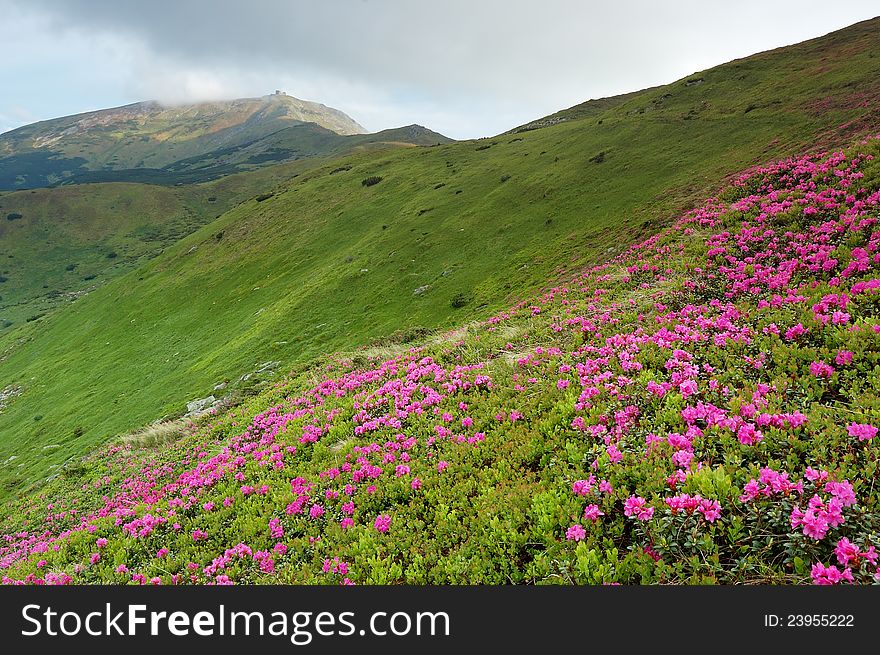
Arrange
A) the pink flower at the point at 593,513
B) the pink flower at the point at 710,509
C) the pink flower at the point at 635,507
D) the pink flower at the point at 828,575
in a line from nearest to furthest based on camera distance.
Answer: the pink flower at the point at 828,575, the pink flower at the point at 710,509, the pink flower at the point at 635,507, the pink flower at the point at 593,513

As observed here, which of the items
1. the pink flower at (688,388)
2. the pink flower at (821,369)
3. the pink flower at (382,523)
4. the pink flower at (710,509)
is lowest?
the pink flower at (382,523)

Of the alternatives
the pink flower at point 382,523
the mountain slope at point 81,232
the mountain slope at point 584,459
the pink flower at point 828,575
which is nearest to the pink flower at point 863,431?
the mountain slope at point 584,459

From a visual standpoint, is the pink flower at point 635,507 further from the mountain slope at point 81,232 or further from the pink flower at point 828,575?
the mountain slope at point 81,232

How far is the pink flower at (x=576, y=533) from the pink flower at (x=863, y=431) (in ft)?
13.7

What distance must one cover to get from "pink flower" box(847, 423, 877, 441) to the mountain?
9906 mm

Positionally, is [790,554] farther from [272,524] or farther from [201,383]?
[201,383]

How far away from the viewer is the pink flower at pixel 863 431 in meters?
5.79

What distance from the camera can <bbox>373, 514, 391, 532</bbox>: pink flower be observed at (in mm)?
7621

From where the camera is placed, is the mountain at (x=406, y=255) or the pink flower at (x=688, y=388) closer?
the pink flower at (x=688, y=388)

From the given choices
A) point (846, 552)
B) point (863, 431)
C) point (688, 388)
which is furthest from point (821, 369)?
point (846, 552)

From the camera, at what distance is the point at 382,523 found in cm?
773

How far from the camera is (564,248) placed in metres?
32.5

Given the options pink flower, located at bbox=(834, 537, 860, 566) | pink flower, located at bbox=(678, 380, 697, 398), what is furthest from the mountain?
pink flower, located at bbox=(834, 537, 860, 566)

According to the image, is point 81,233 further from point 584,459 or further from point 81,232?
point 584,459
